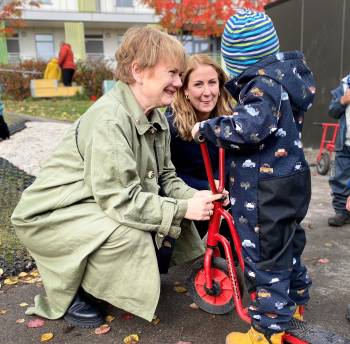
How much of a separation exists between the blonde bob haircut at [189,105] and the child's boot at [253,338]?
1309 millimetres

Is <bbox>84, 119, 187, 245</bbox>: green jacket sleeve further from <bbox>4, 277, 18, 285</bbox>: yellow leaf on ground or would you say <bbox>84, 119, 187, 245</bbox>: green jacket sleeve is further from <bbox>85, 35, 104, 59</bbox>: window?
<bbox>85, 35, 104, 59</bbox>: window

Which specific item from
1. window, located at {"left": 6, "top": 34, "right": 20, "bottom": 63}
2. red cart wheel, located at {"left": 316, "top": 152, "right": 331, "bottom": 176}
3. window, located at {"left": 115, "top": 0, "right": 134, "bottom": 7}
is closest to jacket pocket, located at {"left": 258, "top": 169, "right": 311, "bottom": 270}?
red cart wheel, located at {"left": 316, "top": 152, "right": 331, "bottom": 176}

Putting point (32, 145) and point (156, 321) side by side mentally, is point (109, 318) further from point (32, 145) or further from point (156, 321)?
point (32, 145)

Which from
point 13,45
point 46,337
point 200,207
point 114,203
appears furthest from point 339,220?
point 13,45

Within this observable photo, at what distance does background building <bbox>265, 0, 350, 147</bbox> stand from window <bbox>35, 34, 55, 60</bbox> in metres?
16.7

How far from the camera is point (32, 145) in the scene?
728 cm

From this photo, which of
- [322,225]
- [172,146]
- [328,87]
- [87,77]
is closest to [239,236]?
[172,146]

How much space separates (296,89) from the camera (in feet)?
6.58

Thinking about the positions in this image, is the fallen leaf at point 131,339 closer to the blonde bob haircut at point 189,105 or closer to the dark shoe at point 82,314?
the dark shoe at point 82,314

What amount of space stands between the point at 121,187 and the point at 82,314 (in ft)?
2.72

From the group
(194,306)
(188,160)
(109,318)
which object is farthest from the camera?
(188,160)

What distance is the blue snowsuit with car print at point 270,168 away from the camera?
6.47 ft

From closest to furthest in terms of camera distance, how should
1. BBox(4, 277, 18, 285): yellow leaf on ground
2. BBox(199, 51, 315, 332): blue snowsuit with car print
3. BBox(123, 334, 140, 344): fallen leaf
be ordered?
BBox(199, 51, 315, 332): blue snowsuit with car print < BBox(123, 334, 140, 344): fallen leaf < BBox(4, 277, 18, 285): yellow leaf on ground

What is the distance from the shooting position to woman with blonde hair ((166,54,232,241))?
2936 mm
